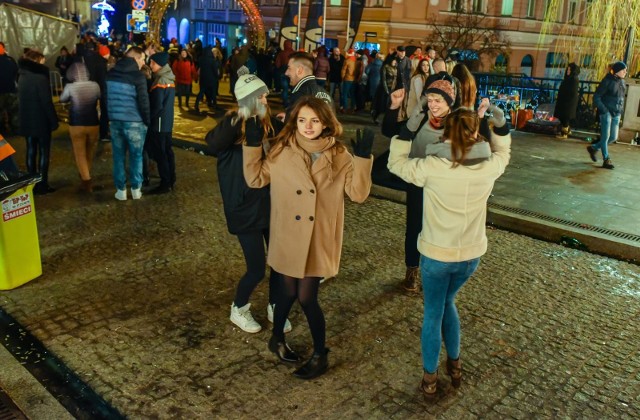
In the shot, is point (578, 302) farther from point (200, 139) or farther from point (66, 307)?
point (200, 139)

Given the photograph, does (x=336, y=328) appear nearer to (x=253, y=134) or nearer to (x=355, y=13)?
(x=253, y=134)

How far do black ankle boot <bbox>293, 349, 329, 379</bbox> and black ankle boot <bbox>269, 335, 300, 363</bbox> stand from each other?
0.51ft

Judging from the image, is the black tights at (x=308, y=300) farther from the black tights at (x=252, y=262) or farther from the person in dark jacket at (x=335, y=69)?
the person in dark jacket at (x=335, y=69)

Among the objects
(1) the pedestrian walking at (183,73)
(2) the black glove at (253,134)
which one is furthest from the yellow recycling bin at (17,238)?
(1) the pedestrian walking at (183,73)

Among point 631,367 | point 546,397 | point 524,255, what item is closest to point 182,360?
point 546,397

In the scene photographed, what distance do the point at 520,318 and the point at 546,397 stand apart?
122cm

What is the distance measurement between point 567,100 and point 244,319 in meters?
11.0

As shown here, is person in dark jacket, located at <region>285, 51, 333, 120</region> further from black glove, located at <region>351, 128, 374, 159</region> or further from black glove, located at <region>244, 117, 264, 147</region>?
black glove, located at <region>351, 128, 374, 159</region>

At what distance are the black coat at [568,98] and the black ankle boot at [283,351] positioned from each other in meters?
11.1

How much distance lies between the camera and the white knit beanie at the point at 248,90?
4.35m

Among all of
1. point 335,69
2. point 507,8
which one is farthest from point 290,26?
point 507,8

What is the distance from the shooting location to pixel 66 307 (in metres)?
5.38

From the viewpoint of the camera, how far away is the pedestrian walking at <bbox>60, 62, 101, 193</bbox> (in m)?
8.35

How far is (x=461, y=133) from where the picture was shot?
12.2 feet
